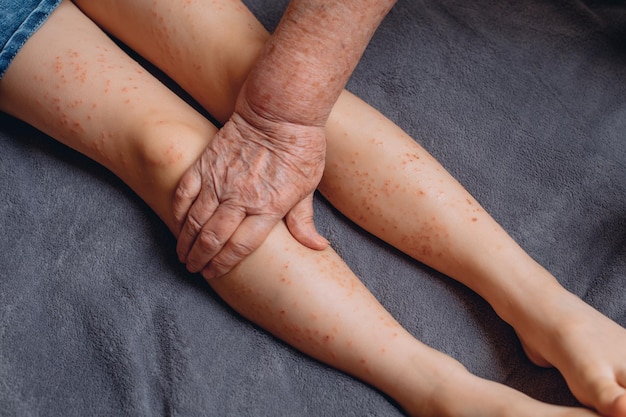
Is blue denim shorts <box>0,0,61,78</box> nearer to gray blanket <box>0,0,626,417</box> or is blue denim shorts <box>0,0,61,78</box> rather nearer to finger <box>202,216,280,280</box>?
gray blanket <box>0,0,626,417</box>

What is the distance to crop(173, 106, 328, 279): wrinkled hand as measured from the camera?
3.50 ft

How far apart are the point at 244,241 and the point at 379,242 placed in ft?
0.92

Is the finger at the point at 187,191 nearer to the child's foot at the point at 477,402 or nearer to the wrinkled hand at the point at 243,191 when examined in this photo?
the wrinkled hand at the point at 243,191

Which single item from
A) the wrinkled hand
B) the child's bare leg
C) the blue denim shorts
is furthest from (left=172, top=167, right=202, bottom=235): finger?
the blue denim shorts

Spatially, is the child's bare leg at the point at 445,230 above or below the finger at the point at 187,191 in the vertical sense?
above

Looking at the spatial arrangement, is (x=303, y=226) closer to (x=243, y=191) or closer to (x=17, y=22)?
(x=243, y=191)

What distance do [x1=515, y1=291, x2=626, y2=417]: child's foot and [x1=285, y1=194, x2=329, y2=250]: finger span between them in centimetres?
34

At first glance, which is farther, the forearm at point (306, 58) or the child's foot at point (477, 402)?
the forearm at point (306, 58)

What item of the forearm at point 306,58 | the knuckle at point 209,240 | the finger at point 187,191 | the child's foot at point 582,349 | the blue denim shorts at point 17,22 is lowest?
the knuckle at point 209,240

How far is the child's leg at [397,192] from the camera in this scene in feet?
3.52

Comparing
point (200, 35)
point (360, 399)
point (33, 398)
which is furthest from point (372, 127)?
point (33, 398)

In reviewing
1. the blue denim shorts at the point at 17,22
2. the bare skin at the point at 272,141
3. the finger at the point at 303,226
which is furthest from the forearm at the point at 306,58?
the blue denim shorts at the point at 17,22

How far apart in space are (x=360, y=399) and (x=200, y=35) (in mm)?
637

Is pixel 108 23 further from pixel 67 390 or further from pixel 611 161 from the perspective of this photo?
pixel 611 161
